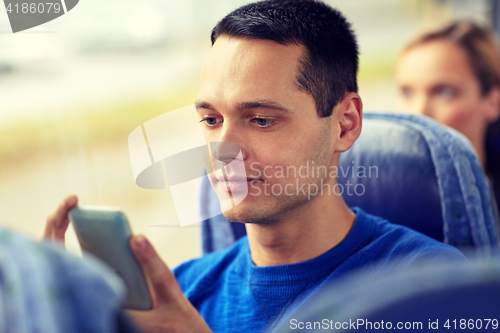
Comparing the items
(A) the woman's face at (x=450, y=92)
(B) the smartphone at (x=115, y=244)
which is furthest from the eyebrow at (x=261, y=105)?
(A) the woman's face at (x=450, y=92)

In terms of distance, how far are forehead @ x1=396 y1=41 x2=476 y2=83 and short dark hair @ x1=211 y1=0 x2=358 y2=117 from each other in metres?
0.80

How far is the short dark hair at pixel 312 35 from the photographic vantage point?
74 cm

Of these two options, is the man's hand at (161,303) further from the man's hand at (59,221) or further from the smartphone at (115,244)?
the man's hand at (59,221)

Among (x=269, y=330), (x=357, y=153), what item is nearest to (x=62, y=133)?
(x=357, y=153)

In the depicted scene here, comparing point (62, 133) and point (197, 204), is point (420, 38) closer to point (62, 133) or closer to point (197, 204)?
point (197, 204)

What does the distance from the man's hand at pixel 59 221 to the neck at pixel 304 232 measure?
13.6 inches

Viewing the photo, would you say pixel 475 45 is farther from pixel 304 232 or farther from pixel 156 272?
pixel 156 272

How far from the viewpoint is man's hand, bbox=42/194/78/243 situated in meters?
0.62

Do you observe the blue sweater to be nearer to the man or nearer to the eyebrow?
the man

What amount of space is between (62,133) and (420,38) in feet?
5.56

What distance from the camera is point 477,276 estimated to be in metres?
0.29

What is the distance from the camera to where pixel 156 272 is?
21.5 inches

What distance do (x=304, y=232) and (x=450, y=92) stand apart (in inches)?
38.8

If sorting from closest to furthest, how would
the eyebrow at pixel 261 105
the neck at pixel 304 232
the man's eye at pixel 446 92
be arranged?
the eyebrow at pixel 261 105, the neck at pixel 304 232, the man's eye at pixel 446 92
